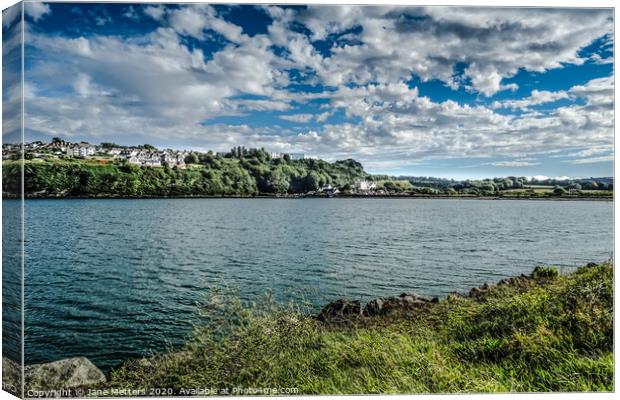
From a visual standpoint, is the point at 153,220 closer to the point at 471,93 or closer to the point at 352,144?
the point at 352,144

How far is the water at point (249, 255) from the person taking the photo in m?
7.58

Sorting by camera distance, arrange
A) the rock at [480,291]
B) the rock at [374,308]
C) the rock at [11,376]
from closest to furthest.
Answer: the rock at [11,376]
the rock at [374,308]
the rock at [480,291]

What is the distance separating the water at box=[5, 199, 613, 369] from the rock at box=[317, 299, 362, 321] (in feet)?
2.74

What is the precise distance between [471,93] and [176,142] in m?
5.09

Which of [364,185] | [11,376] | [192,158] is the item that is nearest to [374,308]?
[364,185]

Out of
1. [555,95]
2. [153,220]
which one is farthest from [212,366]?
[153,220]

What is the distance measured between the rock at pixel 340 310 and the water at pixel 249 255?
84 cm

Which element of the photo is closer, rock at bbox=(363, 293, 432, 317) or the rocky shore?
the rocky shore

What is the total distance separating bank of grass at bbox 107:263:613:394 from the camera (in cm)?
455

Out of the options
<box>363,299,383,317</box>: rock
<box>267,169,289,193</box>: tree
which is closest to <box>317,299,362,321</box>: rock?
<box>363,299,383,317</box>: rock

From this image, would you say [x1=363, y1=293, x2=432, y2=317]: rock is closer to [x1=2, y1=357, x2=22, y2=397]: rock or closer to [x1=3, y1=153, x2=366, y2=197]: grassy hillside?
[x1=3, y1=153, x2=366, y2=197]: grassy hillside

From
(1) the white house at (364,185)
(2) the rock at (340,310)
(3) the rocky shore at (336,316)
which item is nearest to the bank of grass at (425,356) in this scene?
(3) the rocky shore at (336,316)

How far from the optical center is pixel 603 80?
5.75 metres

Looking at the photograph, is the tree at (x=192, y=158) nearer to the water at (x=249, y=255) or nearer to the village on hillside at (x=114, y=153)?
the village on hillside at (x=114, y=153)
